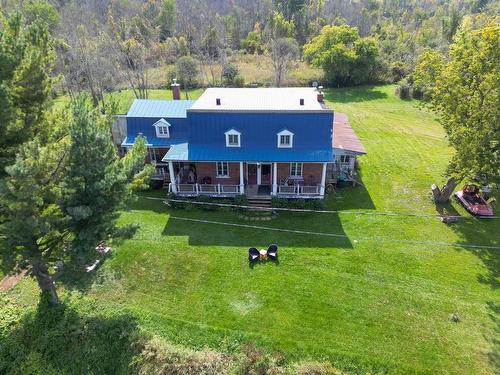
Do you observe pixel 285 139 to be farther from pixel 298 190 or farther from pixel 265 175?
pixel 298 190

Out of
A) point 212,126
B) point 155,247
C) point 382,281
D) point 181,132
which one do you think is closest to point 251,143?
point 212,126

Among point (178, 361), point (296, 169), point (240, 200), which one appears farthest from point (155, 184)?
point (178, 361)

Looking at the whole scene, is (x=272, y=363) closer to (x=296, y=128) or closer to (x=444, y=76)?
(x=296, y=128)

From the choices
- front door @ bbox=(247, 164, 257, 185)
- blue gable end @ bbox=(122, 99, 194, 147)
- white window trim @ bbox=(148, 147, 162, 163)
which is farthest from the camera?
white window trim @ bbox=(148, 147, 162, 163)

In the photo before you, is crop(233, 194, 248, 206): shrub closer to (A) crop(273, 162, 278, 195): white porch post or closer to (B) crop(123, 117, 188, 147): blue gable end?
(A) crop(273, 162, 278, 195): white porch post

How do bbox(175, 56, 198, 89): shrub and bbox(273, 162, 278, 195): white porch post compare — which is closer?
bbox(273, 162, 278, 195): white porch post

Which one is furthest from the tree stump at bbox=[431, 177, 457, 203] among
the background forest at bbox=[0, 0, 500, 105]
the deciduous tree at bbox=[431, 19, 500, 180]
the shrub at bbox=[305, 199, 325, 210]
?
the background forest at bbox=[0, 0, 500, 105]

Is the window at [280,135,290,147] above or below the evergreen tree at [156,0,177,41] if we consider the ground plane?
below
